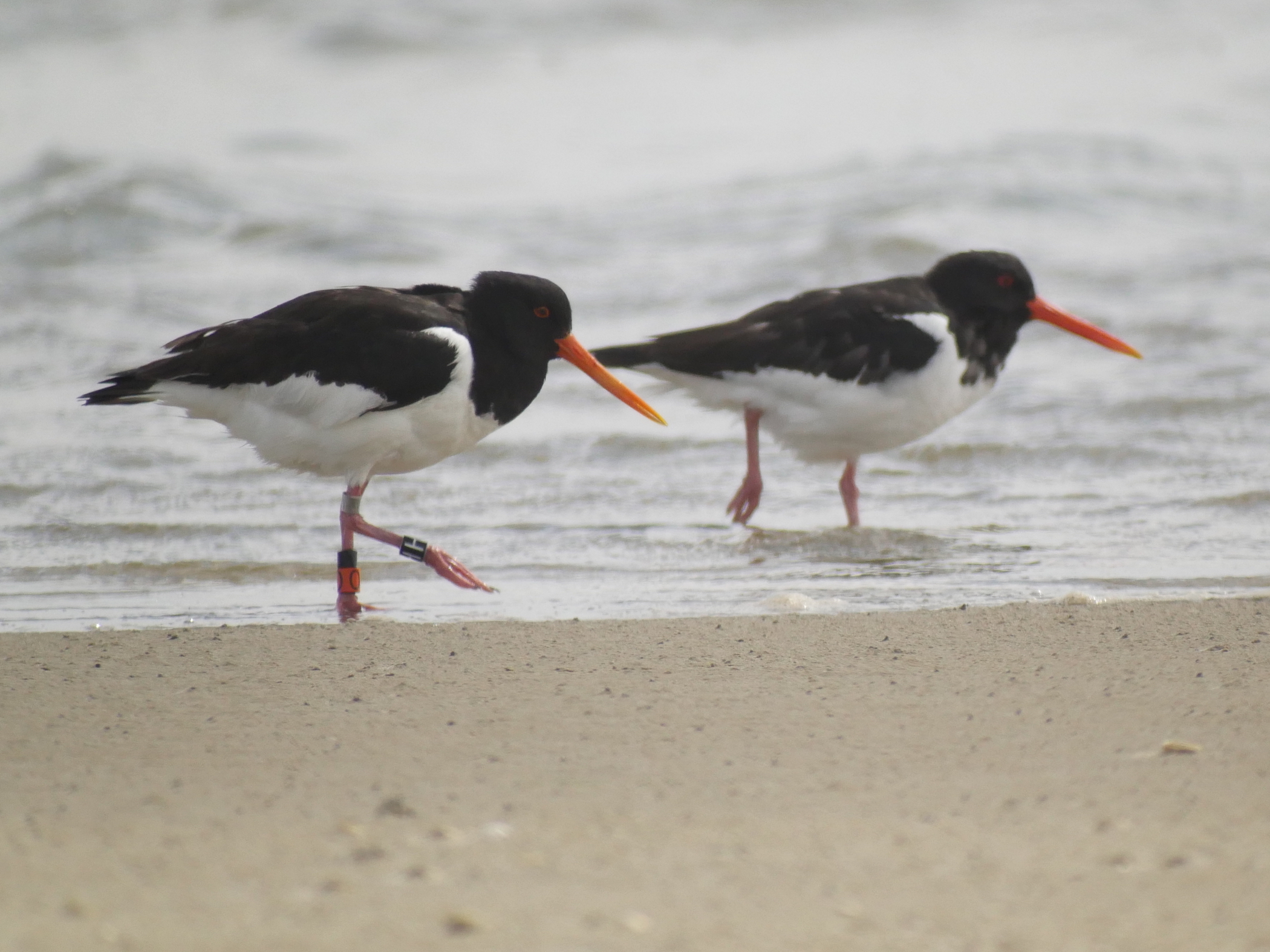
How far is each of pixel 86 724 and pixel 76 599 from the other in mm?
1774

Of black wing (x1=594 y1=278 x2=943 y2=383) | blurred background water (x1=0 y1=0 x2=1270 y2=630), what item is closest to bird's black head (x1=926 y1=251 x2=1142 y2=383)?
black wing (x1=594 y1=278 x2=943 y2=383)

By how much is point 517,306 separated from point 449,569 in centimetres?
93

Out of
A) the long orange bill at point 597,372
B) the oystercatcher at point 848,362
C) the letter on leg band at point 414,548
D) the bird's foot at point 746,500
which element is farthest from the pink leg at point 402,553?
the oystercatcher at point 848,362

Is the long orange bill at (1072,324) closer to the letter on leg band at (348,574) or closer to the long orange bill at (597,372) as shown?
the long orange bill at (597,372)

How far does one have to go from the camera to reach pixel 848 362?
6035 mm

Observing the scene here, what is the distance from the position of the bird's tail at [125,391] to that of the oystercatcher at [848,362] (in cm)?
213

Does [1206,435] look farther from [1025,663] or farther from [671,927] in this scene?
[671,927]

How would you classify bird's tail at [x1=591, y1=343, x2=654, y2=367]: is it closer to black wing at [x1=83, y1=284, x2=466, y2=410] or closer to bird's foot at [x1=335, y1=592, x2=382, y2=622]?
black wing at [x1=83, y1=284, x2=466, y2=410]

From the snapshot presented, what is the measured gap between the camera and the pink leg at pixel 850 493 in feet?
19.9

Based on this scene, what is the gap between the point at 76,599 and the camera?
15.6ft

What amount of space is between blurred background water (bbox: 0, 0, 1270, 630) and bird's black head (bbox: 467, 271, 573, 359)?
0.85 m

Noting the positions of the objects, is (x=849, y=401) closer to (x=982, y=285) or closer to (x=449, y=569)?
(x=982, y=285)

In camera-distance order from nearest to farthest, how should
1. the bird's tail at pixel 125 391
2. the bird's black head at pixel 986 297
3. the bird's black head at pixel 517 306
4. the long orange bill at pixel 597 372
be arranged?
1. the bird's tail at pixel 125 391
2. the bird's black head at pixel 517 306
3. the long orange bill at pixel 597 372
4. the bird's black head at pixel 986 297

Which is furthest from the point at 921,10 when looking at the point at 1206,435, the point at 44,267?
the point at 1206,435
